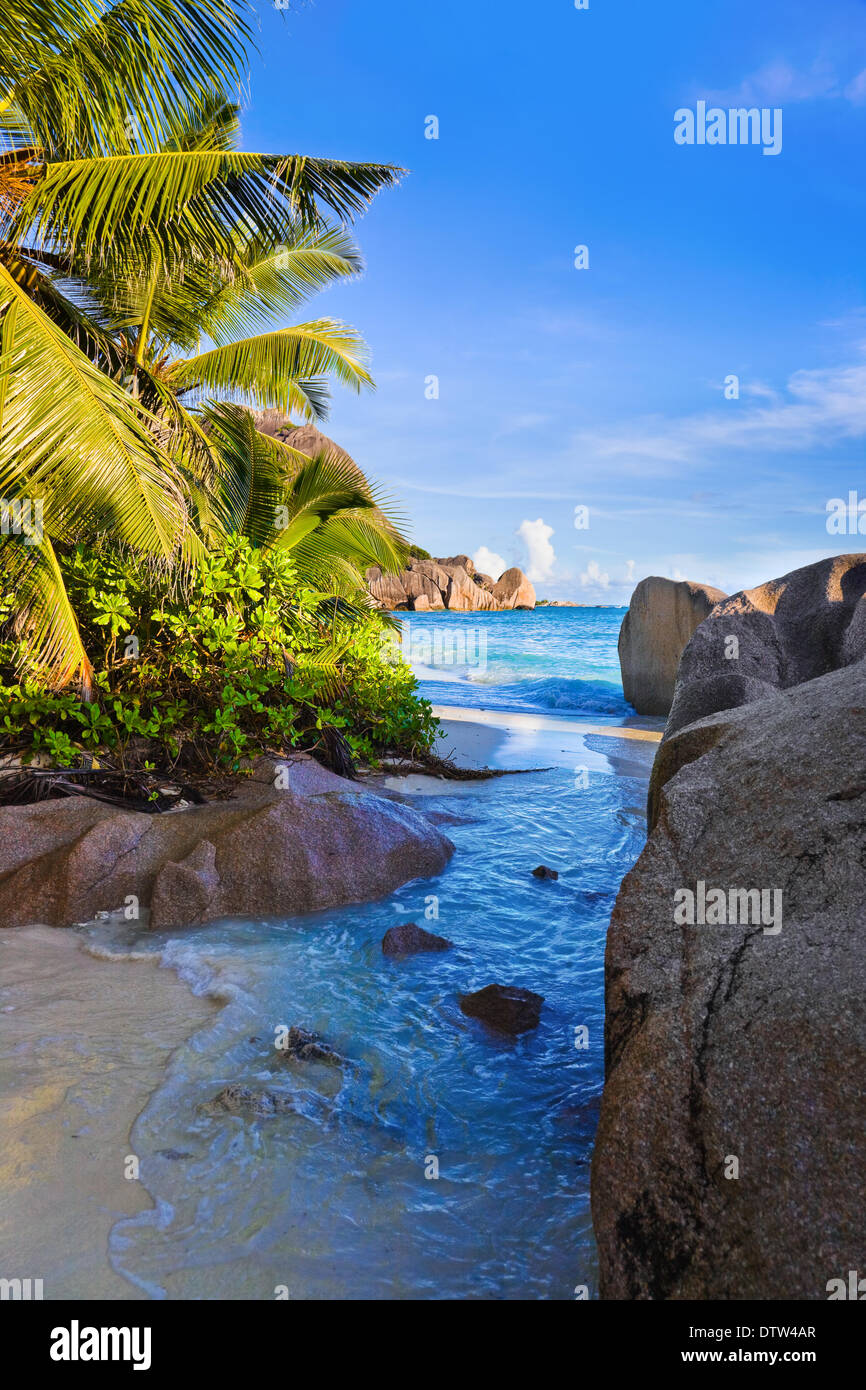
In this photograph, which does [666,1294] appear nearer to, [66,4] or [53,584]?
[53,584]

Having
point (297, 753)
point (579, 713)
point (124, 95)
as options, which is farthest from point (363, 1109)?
point (579, 713)

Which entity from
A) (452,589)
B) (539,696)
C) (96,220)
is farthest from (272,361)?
(452,589)

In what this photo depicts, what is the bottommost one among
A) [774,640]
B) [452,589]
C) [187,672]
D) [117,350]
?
[187,672]

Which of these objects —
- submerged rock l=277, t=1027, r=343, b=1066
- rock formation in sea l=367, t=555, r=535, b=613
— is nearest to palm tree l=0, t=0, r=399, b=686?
submerged rock l=277, t=1027, r=343, b=1066

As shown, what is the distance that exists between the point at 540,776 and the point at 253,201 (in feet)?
23.1

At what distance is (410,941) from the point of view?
4938 mm

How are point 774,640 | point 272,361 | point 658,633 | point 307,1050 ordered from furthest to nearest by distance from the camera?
point 658,633 < point 272,361 < point 774,640 < point 307,1050

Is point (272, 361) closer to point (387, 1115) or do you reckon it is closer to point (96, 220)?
point (96, 220)

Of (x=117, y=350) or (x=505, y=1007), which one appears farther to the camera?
(x=117, y=350)

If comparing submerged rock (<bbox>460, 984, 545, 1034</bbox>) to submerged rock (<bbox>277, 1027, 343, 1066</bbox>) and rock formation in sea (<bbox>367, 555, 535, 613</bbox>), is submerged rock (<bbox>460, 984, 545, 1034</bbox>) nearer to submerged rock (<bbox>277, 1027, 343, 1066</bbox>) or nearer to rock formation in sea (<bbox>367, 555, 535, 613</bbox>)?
submerged rock (<bbox>277, 1027, 343, 1066</bbox>)

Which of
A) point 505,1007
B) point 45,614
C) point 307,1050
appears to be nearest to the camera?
point 307,1050

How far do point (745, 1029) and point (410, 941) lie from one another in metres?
3.00

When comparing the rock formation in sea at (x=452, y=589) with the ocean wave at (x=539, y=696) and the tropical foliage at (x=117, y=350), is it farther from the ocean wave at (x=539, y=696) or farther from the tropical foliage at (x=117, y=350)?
the tropical foliage at (x=117, y=350)

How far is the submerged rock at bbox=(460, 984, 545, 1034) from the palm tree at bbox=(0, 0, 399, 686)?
454 cm
